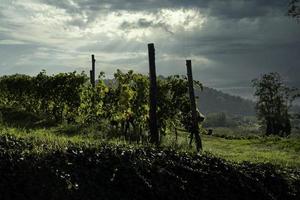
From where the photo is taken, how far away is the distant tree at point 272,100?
92625 mm

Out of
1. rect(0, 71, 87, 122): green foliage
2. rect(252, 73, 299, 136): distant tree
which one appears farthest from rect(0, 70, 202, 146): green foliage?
rect(252, 73, 299, 136): distant tree

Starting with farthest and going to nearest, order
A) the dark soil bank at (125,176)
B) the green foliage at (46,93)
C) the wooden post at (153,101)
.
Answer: the green foliage at (46,93) → the wooden post at (153,101) → the dark soil bank at (125,176)

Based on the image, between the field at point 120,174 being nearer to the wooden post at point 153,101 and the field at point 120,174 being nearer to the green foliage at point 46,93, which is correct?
the wooden post at point 153,101

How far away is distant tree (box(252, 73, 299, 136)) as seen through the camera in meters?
92.6

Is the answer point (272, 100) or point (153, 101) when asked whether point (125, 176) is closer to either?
point (153, 101)

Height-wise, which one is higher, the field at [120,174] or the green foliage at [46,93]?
the green foliage at [46,93]

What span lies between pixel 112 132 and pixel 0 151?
67.9 feet

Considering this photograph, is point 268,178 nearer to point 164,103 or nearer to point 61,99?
point 164,103

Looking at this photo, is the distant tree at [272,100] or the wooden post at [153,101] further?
the distant tree at [272,100]

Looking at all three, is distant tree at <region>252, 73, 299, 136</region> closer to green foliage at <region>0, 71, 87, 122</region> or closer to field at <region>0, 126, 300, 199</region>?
green foliage at <region>0, 71, 87, 122</region>

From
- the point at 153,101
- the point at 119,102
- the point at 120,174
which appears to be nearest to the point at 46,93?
the point at 119,102

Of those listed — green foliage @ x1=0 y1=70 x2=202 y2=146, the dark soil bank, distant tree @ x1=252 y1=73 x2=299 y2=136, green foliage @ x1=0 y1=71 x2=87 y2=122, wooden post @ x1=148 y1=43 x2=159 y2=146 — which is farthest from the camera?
distant tree @ x1=252 y1=73 x2=299 y2=136

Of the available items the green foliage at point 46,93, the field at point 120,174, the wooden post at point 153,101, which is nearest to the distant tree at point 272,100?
the green foliage at point 46,93

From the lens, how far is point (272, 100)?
95000 mm
